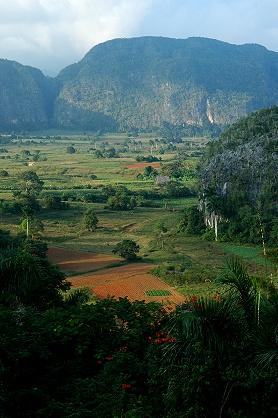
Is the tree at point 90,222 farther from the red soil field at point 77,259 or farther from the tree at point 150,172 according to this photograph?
the tree at point 150,172

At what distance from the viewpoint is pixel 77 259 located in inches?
1166

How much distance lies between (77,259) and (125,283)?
549cm

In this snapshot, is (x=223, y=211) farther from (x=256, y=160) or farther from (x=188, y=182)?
(x=188, y=182)

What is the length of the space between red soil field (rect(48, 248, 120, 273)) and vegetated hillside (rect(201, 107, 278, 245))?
9.53 metres

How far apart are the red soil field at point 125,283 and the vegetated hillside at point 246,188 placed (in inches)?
379

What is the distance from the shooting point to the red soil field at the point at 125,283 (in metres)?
22.5

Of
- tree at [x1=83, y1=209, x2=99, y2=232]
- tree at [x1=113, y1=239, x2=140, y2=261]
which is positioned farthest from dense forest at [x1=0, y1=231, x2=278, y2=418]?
tree at [x1=83, y1=209, x2=99, y2=232]

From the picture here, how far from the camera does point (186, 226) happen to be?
126ft

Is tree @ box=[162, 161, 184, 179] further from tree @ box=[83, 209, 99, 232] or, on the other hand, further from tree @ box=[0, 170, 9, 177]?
tree @ box=[83, 209, 99, 232]

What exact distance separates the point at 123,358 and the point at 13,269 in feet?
9.43

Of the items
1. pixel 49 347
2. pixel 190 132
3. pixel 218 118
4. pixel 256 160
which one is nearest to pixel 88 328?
pixel 49 347

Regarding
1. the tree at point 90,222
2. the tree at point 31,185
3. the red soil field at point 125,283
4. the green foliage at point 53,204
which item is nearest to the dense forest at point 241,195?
the tree at point 90,222

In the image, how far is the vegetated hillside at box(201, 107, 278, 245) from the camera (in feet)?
117

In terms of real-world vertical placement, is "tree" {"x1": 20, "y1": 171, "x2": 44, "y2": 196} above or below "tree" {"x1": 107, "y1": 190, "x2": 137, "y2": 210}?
above
